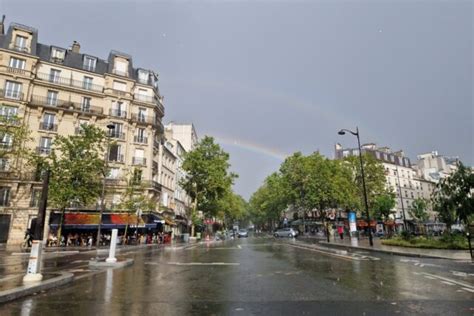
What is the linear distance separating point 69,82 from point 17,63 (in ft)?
16.4

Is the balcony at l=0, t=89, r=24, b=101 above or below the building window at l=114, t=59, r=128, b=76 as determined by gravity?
below

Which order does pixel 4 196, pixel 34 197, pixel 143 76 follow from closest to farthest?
pixel 4 196, pixel 34 197, pixel 143 76

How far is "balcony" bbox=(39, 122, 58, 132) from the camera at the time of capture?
106 ft

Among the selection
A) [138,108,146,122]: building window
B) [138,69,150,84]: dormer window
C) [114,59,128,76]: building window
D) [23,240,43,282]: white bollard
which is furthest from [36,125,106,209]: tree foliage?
[23,240,43,282]: white bollard

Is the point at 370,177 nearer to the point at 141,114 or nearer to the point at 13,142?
the point at 141,114

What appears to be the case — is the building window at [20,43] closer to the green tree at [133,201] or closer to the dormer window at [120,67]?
the dormer window at [120,67]

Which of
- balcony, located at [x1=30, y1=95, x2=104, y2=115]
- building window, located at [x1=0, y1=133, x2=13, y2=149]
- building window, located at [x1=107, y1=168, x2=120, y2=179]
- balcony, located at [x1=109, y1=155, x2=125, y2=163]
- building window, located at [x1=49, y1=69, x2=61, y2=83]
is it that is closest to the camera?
building window, located at [x1=0, y1=133, x2=13, y2=149]

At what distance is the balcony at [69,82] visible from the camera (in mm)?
33219

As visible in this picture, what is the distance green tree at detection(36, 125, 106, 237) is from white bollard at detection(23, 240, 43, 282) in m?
18.3

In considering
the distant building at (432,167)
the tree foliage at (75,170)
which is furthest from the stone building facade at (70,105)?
the distant building at (432,167)

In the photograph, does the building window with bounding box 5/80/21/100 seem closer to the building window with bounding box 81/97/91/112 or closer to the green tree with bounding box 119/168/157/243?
the building window with bounding box 81/97/91/112

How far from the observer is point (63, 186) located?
985 inches

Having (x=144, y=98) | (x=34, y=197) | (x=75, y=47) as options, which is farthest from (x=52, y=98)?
(x=34, y=197)

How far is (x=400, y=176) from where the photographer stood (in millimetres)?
72938
